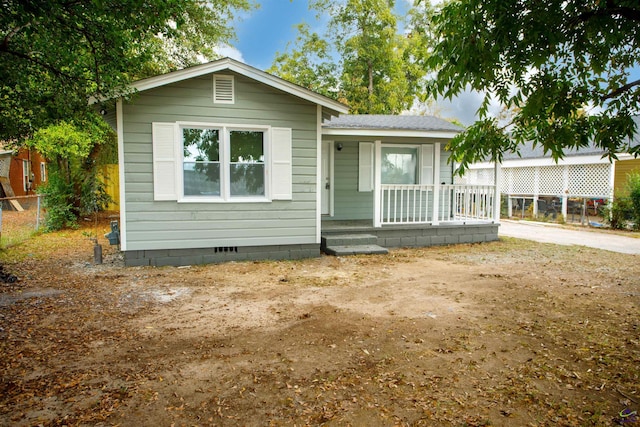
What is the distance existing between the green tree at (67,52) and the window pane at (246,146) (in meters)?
2.10

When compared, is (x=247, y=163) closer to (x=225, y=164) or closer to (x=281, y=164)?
(x=225, y=164)

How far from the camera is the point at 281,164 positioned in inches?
297

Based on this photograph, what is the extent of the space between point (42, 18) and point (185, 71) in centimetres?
315

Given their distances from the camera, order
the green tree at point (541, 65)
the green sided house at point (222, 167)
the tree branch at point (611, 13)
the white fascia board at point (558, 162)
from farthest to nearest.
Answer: the white fascia board at point (558, 162) < the green sided house at point (222, 167) < the green tree at point (541, 65) < the tree branch at point (611, 13)

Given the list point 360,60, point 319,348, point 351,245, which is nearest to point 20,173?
point 360,60

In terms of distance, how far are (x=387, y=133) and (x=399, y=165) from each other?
1792mm

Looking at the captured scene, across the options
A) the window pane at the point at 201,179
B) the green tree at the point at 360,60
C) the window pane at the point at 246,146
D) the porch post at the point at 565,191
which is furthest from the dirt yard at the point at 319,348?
the green tree at the point at 360,60

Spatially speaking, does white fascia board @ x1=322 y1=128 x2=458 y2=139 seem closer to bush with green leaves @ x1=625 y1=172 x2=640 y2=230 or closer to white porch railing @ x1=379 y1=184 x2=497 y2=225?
white porch railing @ x1=379 y1=184 x2=497 y2=225

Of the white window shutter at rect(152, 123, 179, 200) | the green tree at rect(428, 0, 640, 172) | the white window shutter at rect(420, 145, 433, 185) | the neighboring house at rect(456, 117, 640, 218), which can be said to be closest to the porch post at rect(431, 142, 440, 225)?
the white window shutter at rect(420, 145, 433, 185)

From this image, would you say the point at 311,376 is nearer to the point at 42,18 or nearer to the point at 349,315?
the point at 349,315

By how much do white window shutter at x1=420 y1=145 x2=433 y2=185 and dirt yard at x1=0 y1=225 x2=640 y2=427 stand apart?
415cm

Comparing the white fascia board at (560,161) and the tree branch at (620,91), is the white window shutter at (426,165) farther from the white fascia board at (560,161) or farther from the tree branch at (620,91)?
the tree branch at (620,91)

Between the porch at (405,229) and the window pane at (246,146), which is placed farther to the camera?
the porch at (405,229)

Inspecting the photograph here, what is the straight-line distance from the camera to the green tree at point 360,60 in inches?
861
